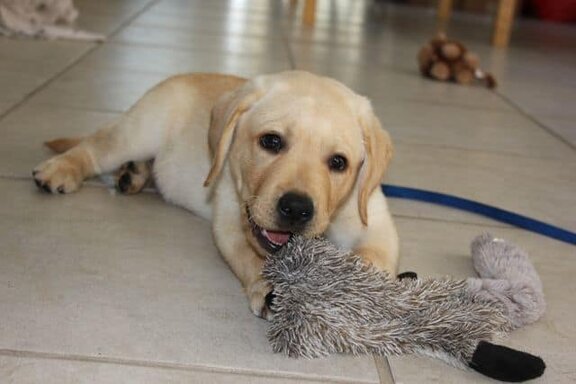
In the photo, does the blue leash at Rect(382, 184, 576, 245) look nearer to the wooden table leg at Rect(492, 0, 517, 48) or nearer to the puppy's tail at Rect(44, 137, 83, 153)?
the puppy's tail at Rect(44, 137, 83, 153)

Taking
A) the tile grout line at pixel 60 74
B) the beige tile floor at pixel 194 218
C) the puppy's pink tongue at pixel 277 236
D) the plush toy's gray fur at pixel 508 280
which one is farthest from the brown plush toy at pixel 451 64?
the puppy's pink tongue at pixel 277 236

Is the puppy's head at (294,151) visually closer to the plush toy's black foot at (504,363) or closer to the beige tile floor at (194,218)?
the beige tile floor at (194,218)

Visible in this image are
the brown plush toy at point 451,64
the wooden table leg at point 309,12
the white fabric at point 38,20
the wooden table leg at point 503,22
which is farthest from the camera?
the wooden table leg at point 309,12

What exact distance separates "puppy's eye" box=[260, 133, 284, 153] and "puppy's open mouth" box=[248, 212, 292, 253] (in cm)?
18

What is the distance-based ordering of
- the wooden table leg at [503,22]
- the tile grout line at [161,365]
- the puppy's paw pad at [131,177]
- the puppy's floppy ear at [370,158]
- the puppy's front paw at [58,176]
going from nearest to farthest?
the tile grout line at [161,365] → the puppy's floppy ear at [370,158] → the puppy's front paw at [58,176] → the puppy's paw pad at [131,177] → the wooden table leg at [503,22]

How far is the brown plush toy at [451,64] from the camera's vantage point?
519 centimetres

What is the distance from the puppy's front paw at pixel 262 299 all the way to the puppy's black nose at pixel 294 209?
0.15 m

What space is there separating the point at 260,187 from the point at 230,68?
117 inches

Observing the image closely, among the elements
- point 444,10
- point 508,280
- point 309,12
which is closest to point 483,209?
point 508,280

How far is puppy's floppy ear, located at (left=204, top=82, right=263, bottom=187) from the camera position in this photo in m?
2.06

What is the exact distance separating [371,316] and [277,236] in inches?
13.6

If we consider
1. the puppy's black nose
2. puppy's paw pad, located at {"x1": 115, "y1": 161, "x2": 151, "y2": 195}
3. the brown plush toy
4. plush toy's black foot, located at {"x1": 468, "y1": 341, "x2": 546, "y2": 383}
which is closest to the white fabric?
the brown plush toy

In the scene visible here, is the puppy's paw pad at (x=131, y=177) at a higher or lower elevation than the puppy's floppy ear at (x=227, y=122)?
lower

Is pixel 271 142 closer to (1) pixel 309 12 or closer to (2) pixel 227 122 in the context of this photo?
(2) pixel 227 122
